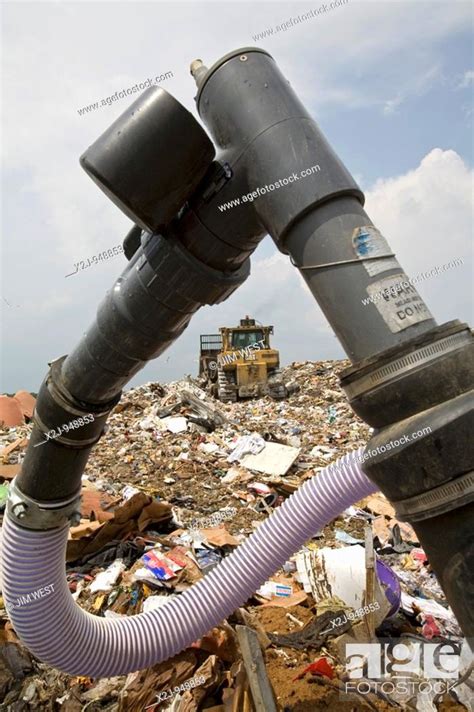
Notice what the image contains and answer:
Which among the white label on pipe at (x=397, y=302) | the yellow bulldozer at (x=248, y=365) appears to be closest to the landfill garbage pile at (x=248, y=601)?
the white label on pipe at (x=397, y=302)

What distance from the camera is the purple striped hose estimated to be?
7.32ft

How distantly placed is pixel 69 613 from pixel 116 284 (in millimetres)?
1574

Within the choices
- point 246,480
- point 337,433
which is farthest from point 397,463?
point 337,433

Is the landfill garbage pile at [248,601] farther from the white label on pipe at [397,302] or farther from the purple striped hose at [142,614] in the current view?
the white label on pipe at [397,302]

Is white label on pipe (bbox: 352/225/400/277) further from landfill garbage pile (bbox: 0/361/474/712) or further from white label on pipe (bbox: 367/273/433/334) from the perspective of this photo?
landfill garbage pile (bbox: 0/361/474/712)

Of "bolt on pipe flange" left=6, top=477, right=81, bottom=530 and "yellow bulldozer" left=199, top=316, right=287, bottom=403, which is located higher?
"yellow bulldozer" left=199, top=316, right=287, bottom=403

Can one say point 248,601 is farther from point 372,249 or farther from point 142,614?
point 372,249

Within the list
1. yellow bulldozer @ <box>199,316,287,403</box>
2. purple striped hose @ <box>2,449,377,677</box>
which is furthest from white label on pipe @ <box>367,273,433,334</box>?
yellow bulldozer @ <box>199,316,287,403</box>

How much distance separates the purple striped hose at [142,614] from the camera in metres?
2.23

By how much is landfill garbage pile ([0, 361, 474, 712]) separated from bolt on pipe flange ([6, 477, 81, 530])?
25.0 inches

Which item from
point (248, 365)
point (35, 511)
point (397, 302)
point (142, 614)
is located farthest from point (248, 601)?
point (248, 365)

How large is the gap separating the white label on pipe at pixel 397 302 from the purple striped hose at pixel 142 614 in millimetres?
1776

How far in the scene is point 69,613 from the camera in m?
2.33

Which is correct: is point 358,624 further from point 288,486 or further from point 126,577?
point 288,486
